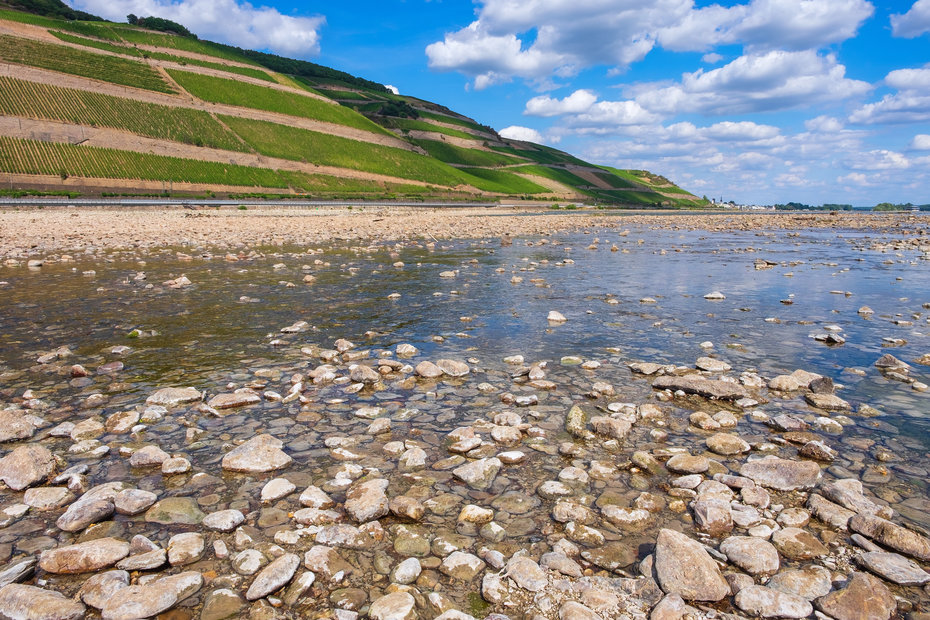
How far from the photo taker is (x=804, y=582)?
357 centimetres

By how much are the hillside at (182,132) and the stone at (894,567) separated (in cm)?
8513

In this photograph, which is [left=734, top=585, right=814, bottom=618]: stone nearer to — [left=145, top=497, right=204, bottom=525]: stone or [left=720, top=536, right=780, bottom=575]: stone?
[left=720, top=536, right=780, bottom=575]: stone

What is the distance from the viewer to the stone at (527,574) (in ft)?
11.8

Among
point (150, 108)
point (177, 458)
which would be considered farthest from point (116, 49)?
point (177, 458)

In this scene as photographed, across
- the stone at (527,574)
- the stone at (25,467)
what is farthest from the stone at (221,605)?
the stone at (25,467)

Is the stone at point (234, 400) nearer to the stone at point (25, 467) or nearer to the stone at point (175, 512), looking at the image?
the stone at point (25, 467)

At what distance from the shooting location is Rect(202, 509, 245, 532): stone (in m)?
4.20

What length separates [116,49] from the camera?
127188 millimetres

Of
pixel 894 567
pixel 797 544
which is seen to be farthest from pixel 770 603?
pixel 894 567

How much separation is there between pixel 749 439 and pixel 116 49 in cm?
16711

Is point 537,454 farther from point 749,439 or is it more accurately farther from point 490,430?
point 749,439

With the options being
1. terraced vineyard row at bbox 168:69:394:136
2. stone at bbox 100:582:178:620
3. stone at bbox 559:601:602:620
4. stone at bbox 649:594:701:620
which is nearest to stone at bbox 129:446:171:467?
stone at bbox 100:582:178:620

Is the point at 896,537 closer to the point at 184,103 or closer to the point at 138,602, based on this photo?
the point at 138,602

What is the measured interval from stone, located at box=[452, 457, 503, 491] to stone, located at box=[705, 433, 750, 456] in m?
2.48
